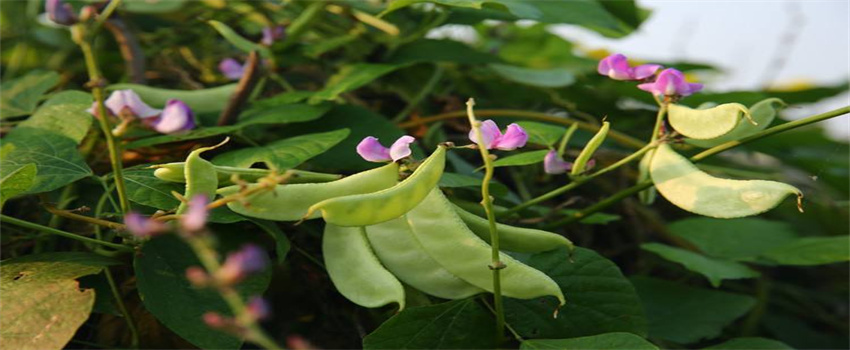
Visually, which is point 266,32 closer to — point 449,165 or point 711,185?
point 449,165

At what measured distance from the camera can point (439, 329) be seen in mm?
691

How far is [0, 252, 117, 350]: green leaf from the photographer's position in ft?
2.05

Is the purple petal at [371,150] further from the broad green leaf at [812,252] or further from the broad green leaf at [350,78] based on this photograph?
the broad green leaf at [812,252]

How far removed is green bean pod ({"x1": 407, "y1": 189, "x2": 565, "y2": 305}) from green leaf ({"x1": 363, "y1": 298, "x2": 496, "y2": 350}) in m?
0.04

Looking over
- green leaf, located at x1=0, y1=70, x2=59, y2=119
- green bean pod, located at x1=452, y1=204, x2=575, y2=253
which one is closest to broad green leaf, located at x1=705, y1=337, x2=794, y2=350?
green bean pod, located at x1=452, y1=204, x2=575, y2=253

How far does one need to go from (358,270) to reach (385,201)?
87 mm

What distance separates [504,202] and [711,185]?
0.89ft

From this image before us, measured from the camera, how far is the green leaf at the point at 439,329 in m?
0.66

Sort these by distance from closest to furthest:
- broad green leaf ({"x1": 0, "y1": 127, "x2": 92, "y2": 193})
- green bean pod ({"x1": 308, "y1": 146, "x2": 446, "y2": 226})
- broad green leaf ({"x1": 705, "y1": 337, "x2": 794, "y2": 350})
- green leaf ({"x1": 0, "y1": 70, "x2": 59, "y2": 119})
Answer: green bean pod ({"x1": 308, "y1": 146, "x2": 446, "y2": 226}), broad green leaf ({"x1": 0, "y1": 127, "x2": 92, "y2": 193}), broad green leaf ({"x1": 705, "y1": 337, "x2": 794, "y2": 350}), green leaf ({"x1": 0, "y1": 70, "x2": 59, "y2": 119})

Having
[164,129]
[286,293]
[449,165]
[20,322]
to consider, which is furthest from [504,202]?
[20,322]

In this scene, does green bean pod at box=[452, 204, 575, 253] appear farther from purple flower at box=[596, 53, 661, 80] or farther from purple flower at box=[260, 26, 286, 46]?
purple flower at box=[260, 26, 286, 46]

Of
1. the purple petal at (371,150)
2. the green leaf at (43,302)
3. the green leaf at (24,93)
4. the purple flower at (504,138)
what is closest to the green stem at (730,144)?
the purple flower at (504,138)

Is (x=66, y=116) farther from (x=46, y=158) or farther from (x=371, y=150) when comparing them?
Result: (x=371, y=150)

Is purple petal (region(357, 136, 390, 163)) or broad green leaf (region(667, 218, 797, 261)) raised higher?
purple petal (region(357, 136, 390, 163))
